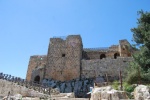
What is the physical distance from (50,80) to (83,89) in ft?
16.6

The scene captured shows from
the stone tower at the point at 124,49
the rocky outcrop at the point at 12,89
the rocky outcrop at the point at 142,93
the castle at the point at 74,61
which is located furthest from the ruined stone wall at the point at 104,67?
the rocky outcrop at the point at 142,93

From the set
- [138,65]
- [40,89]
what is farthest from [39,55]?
[138,65]

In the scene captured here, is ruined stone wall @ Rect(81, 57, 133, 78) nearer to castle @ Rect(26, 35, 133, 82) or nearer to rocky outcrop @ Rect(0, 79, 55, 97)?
castle @ Rect(26, 35, 133, 82)

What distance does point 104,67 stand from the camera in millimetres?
30047

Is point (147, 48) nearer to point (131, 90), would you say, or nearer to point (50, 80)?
point (131, 90)

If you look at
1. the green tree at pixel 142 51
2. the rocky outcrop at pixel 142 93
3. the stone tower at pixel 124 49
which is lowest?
the rocky outcrop at pixel 142 93

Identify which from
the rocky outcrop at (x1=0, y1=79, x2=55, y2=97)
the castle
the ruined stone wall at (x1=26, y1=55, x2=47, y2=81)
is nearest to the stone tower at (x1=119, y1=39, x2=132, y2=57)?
the castle

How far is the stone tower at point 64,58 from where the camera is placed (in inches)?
1217

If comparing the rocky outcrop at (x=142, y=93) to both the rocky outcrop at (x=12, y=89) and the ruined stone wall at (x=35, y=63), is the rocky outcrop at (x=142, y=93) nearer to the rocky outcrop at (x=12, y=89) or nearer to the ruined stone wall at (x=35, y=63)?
the rocky outcrop at (x=12, y=89)

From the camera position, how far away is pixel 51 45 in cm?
3334

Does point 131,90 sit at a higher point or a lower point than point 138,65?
lower

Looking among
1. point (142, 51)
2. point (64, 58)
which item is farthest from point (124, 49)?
point (142, 51)

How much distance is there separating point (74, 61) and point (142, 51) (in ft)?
51.5

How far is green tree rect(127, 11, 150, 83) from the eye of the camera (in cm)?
1631
